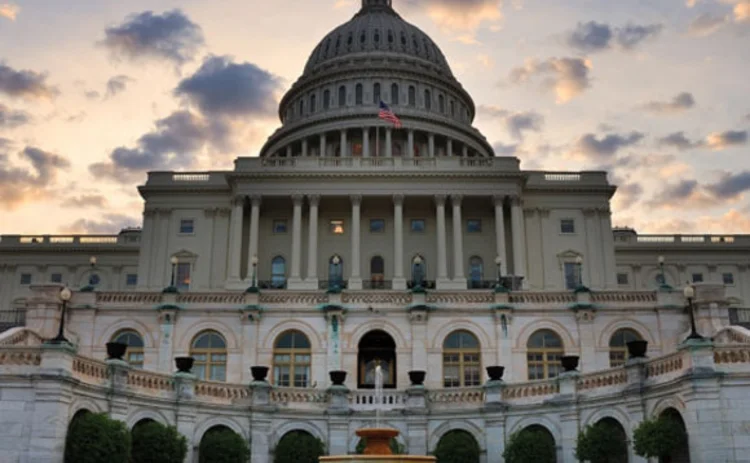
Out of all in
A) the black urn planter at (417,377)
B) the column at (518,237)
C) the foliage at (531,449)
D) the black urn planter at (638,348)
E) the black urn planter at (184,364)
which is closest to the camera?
the black urn planter at (638,348)

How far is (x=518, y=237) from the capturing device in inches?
3189

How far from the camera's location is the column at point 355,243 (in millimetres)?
76938

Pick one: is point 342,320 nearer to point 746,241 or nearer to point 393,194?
point 393,194

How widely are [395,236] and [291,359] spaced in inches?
1409

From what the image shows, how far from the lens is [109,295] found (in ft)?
161

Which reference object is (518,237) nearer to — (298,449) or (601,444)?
(298,449)

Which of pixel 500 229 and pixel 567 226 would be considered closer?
pixel 500 229

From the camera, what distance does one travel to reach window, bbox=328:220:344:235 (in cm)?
8500

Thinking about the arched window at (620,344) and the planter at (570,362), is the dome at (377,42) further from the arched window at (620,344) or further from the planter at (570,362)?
the planter at (570,362)

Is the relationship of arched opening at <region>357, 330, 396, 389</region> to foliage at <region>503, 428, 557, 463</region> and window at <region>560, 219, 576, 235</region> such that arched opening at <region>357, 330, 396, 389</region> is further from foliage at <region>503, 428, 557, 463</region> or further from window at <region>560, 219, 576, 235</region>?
window at <region>560, 219, 576, 235</region>

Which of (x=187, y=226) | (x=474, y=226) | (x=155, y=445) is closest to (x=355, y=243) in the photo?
(x=474, y=226)

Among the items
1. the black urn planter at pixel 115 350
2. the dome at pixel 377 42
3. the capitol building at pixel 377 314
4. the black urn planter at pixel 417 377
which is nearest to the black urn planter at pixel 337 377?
the capitol building at pixel 377 314

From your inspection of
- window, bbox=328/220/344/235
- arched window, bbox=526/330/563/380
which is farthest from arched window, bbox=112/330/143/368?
window, bbox=328/220/344/235

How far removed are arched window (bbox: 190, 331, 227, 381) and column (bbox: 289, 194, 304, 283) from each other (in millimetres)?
31106
